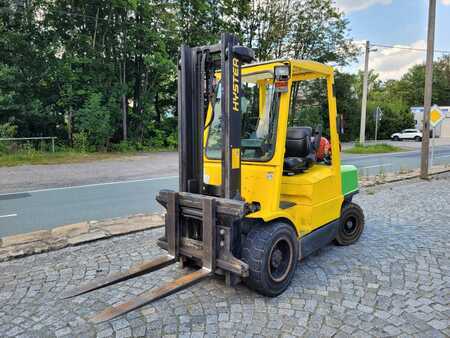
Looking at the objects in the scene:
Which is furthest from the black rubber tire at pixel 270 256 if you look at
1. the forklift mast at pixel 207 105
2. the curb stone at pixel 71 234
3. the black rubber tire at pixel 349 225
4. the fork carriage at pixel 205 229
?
the curb stone at pixel 71 234

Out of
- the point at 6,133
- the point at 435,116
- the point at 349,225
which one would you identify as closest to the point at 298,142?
the point at 349,225

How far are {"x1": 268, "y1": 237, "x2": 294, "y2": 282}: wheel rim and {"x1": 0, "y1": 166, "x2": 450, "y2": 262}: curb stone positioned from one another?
2.79 meters

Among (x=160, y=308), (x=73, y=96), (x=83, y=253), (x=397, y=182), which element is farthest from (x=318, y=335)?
(x=73, y=96)

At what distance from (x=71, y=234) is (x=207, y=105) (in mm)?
3244

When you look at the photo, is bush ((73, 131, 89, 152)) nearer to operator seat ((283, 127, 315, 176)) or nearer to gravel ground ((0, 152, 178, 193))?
gravel ground ((0, 152, 178, 193))

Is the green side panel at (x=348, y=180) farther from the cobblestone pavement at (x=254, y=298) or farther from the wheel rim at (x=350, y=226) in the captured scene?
the cobblestone pavement at (x=254, y=298)

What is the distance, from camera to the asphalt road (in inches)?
249

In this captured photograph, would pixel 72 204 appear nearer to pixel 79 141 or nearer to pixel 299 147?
pixel 299 147

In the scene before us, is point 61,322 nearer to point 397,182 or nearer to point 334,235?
point 334,235

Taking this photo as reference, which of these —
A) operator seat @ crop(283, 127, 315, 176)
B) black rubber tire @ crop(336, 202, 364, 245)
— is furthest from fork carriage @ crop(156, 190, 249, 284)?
black rubber tire @ crop(336, 202, 364, 245)

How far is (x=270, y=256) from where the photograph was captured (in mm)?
3326

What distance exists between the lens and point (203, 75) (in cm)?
342

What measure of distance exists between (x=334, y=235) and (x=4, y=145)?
1590 cm

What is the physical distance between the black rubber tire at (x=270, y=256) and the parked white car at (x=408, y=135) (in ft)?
142
